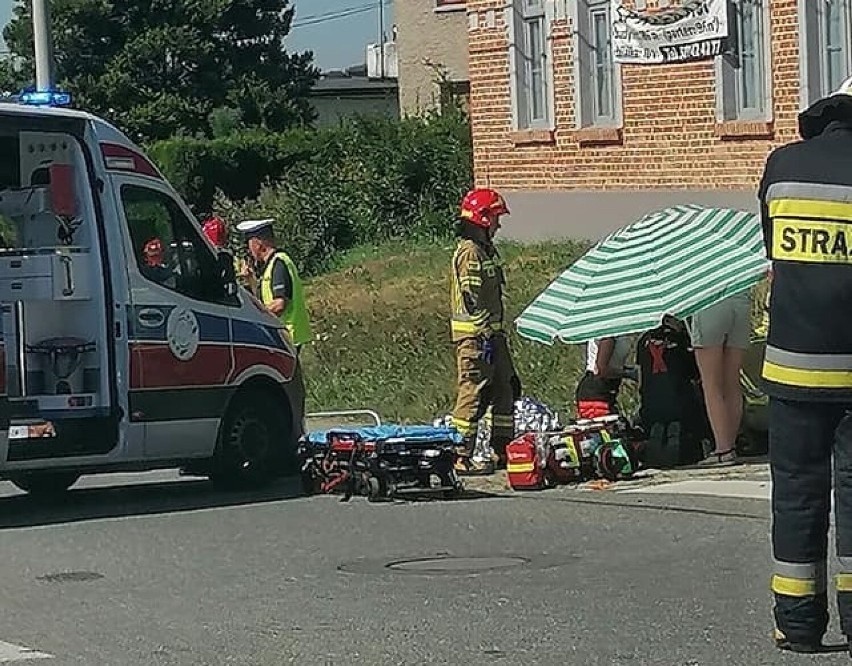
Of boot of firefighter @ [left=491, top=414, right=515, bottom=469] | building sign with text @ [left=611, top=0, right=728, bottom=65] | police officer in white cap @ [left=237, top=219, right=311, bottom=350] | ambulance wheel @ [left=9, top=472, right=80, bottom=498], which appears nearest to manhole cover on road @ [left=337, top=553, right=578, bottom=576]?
boot of firefighter @ [left=491, top=414, right=515, bottom=469]

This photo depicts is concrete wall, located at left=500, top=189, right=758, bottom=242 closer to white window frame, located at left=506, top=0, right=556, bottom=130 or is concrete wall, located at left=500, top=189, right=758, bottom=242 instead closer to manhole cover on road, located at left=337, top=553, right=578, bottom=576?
white window frame, located at left=506, top=0, right=556, bottom=130

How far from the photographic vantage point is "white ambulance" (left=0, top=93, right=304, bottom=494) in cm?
1263

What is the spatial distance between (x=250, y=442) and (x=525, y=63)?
46.8ft

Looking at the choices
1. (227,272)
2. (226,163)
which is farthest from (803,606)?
(226,163)

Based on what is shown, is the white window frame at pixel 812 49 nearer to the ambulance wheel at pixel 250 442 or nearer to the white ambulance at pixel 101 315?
the ambulance wheel at pixel 250 442

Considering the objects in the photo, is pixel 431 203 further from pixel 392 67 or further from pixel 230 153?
pixel 392 67

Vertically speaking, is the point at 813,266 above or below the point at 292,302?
above

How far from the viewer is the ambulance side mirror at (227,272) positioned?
1359 centimetres

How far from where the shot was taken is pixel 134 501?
1352 cm

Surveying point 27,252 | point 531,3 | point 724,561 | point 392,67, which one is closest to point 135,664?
point 724,561

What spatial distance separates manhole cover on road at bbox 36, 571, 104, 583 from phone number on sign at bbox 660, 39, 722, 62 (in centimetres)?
1467

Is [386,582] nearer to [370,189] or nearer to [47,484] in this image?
[47,484]

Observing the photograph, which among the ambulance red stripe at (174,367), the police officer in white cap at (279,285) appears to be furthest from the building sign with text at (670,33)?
the ambulance red stripe at (174,367)

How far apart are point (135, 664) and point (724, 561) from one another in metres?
3.29
